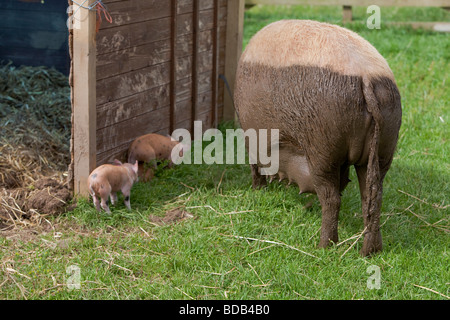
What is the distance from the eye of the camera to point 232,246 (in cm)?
449

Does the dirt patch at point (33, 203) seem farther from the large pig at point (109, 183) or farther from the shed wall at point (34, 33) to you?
the shed wall at point (34, 33)

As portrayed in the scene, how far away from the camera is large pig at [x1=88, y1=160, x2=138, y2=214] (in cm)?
482

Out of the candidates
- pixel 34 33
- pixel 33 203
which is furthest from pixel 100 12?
pixel 34 33

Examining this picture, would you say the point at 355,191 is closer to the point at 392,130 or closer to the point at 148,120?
the point at 392,130

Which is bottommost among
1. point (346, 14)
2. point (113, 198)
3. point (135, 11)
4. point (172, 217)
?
point (172, 217)

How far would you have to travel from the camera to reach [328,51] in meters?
4.13

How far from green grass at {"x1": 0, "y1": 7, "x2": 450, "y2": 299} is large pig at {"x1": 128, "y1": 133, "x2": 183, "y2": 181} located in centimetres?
15

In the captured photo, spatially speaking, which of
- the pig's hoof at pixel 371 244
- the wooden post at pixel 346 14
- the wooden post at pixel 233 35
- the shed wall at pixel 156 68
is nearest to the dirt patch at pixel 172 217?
the shed wall at pixel 156 68

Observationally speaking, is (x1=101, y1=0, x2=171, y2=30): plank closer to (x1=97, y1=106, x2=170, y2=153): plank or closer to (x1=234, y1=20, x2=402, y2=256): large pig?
(x1=97, y1=106, x2=170, y2=153): plank

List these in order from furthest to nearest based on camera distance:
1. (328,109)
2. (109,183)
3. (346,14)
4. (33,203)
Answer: (346,14)
(33,203)
(109,183)
(328,109)

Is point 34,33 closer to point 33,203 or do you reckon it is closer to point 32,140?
point 32,140

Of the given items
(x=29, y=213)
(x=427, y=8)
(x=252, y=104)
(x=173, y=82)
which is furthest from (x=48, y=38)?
(x=427, y=8)

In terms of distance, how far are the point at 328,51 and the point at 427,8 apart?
10.7 meters

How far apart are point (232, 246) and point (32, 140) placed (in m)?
2.50
